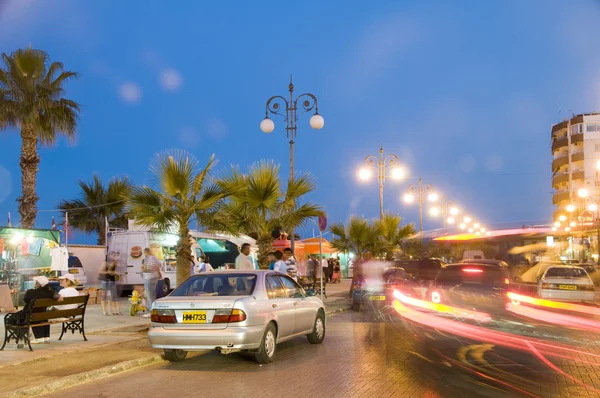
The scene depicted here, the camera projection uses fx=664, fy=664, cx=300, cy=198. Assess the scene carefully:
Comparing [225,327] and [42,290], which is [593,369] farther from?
[42,290]

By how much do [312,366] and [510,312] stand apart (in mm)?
10897

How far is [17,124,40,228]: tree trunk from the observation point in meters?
28.8

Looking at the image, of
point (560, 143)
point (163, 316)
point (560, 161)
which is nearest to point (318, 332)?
point (163, 316)


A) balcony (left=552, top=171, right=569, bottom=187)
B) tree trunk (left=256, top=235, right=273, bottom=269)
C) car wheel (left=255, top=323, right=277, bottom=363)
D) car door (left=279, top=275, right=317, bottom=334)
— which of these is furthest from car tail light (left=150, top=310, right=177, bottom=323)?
balcony (left=552, top=171, right=569, bottom=187)

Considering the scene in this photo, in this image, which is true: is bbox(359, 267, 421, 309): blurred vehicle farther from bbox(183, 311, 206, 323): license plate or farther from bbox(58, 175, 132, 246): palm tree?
bbox(58, 175, 132, 246): palm tree

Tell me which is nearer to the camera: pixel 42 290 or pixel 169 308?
pixel 169 308

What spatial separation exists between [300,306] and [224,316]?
89.1 inches

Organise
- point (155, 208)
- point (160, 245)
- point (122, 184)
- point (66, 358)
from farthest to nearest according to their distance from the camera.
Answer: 1. point (122, 184)
2. point (160, 245)
3. point (155, 208)
4. point (66, 358)

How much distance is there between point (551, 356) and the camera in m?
10.5

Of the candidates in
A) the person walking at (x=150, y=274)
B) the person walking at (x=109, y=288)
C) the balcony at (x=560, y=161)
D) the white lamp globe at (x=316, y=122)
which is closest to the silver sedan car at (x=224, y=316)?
the person walking at (x=150, y=274)

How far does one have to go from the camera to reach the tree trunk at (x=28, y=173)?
94.5ft

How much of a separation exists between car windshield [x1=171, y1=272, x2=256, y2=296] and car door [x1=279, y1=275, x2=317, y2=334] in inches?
42.8

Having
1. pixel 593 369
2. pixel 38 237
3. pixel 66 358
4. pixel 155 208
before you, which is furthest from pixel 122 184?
pixel 593 369

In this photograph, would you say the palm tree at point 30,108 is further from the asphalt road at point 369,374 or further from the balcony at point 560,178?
the balcony at point 560,178
